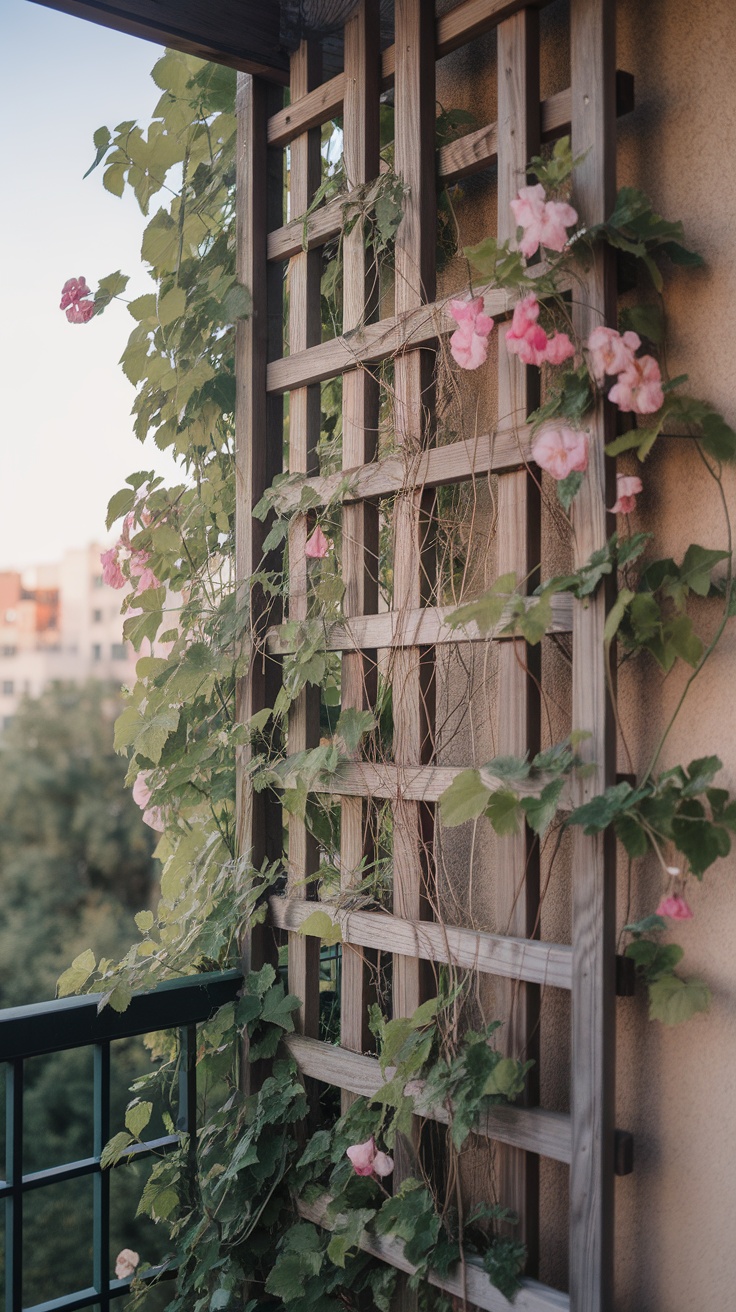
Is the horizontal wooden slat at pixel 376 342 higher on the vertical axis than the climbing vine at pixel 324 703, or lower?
higher

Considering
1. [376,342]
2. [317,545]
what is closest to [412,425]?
[376,342]

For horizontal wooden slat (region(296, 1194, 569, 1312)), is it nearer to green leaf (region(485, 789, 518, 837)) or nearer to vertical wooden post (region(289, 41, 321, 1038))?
vertical wooden post (region(289, 41, 321, 1038))

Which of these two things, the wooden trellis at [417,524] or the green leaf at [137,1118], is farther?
the green leaf at [137,1118]

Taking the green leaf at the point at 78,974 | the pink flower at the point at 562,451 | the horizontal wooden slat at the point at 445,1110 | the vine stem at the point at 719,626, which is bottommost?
the horizontal wooden slat at the point at 445,1110

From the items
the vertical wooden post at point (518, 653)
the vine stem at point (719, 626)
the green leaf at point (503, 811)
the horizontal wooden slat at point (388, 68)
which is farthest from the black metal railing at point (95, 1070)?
the horizontal wooden slat at point (388, 68)

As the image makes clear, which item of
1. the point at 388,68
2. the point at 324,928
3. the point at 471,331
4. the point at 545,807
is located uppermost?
the point at 388,68

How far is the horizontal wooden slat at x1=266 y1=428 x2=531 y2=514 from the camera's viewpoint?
1524 mm

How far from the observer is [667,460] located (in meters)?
1.42

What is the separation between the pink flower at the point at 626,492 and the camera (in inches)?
52.4

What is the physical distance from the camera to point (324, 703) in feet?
7.06

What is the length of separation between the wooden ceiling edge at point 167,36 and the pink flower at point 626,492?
1.28m

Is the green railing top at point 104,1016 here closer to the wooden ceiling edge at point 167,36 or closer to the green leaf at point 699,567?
the green leaf at point 699,567

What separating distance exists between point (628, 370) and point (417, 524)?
19.1 inches

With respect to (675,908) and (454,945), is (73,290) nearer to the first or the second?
(454,945)
